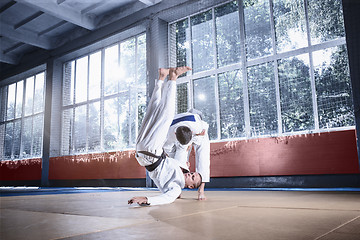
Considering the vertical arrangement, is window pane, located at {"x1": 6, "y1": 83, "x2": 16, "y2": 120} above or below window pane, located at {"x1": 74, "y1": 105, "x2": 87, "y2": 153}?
above

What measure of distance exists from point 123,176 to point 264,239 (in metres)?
6.17

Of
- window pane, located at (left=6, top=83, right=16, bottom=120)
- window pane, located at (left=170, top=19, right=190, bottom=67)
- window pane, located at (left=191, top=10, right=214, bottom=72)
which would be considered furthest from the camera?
window pane, located at (left=6, top=83, right=16, bottom=120)

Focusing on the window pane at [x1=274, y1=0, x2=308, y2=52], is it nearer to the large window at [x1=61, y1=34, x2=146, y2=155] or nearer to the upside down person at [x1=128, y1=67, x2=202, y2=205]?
the large window at [x1=61, y1=34, x2=146, y2=155]

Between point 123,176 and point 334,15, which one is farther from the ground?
point 334,15

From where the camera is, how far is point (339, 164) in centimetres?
438

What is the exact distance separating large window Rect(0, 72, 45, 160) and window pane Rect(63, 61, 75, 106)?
113 cm

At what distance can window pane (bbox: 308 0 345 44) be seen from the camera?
16.1ft

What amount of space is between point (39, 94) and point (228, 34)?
7.05 metres

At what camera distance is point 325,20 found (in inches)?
199

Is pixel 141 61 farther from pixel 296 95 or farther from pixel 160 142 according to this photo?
pixel 160 142

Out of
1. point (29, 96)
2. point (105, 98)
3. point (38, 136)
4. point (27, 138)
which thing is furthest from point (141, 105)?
point (29, 96)

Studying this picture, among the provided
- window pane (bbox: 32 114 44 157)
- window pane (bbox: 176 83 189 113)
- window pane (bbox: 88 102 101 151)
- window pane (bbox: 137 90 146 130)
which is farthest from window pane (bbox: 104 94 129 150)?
window pane (bbox: 32 114 44 157)

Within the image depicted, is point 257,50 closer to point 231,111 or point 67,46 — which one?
point 231,111

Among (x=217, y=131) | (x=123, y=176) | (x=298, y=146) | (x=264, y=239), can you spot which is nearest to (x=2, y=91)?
(x=123, y=176)
